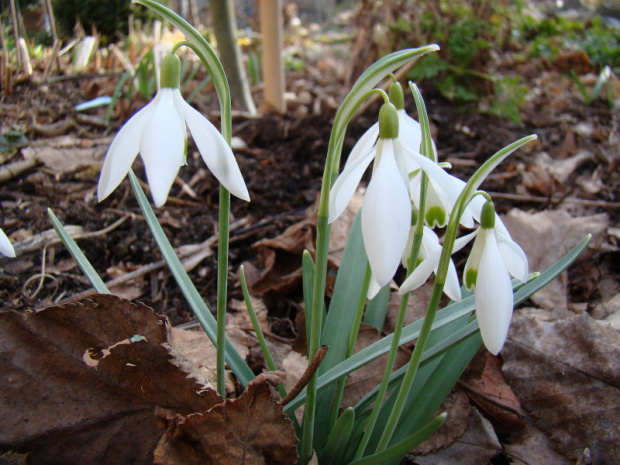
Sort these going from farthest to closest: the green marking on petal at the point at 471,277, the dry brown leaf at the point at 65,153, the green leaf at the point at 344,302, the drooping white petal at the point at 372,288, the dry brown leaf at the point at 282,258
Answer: the dry brown leaf at the point at 65,153 → the dry brown leaf at the point at 282,258 → the green leaf at the point at 344,302 → the drooping white petal at the point at 372,288 → the green marking on petal at the point at 471,277

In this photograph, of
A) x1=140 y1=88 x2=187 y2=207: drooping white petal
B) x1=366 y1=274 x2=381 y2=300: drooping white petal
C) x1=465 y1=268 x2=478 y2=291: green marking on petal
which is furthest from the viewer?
x1=366 y1=274 x2=381 y2=300: drooping white petal

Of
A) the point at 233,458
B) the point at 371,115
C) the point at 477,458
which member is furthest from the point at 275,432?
the point at 371,115

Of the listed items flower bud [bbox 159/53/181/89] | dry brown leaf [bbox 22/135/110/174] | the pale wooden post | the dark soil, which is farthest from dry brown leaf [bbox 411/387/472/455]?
the pale wooden post

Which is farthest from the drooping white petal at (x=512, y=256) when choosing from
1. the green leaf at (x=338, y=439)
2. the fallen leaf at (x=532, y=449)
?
the fallen leaf at (x=532, y=449)

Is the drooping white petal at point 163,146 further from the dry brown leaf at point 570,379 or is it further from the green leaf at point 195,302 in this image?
the dry brown leaf at point 570,379

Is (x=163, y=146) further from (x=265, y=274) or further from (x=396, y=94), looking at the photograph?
(x=265, y=274)

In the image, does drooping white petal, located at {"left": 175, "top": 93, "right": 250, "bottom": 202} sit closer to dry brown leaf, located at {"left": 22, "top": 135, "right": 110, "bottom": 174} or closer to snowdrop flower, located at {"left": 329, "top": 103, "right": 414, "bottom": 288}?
snowdrop flower, located at {"left": 329, "top": 103, "right": 414, "bottom": 288}

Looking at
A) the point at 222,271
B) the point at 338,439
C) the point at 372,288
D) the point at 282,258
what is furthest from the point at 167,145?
the point at 282,258
